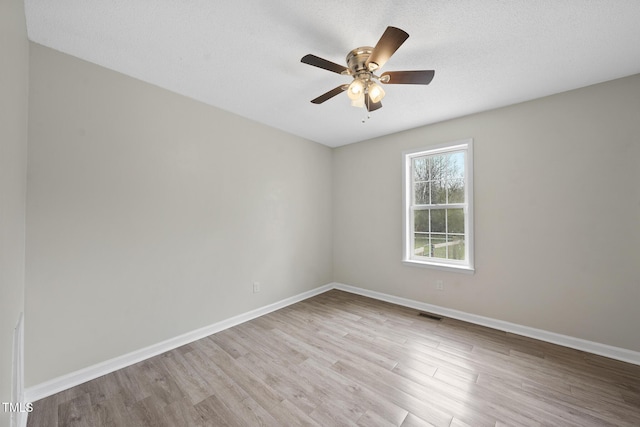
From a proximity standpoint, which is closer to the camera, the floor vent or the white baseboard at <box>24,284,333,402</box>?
the white baseboard at <box>24,284,333,402</box>

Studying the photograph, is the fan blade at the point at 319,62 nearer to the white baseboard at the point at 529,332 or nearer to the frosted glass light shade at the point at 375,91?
the frosted glass light shade at the point at 375,91

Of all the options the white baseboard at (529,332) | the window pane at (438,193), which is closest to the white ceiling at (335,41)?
the window pane at (438,193)

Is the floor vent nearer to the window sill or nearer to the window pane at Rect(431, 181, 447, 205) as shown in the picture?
the window sill

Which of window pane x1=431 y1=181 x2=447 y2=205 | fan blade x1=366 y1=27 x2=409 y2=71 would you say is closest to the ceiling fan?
fan blade x1=366 y1=27 x2=409 y2=71

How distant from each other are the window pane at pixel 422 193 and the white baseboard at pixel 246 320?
1.43m

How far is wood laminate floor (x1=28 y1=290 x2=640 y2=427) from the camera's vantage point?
163cm

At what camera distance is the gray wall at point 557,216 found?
2227 mm

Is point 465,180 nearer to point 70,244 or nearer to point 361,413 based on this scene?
point 361,413

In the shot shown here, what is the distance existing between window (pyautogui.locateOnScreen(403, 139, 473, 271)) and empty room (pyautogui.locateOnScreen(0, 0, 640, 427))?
0.11 feet

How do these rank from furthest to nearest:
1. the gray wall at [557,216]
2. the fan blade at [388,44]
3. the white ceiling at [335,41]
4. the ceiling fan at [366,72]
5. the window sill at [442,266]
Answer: the window sill at [442,266]
the gray wall at [557,216]
the ceiling fan at [366,72]
the white ceiling at [335,41]
the fan blade at [388,44]

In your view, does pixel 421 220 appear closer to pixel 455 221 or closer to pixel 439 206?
pixel 439 206

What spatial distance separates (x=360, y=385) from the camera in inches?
75.8

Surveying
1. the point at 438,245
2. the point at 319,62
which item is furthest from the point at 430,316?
the point at 319,62

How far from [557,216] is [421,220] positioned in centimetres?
141
